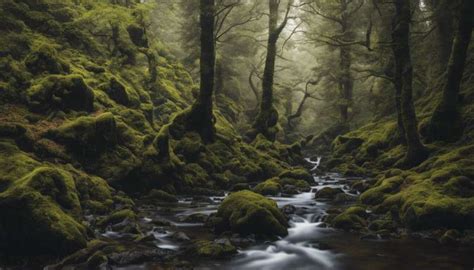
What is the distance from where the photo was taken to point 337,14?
29.6 m

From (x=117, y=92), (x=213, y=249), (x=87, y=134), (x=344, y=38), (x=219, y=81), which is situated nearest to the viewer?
(x=213, y=249)

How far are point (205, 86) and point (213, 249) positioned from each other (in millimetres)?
10963

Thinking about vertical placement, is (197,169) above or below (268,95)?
below

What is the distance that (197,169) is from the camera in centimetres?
1596

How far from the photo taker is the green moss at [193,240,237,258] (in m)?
7.77

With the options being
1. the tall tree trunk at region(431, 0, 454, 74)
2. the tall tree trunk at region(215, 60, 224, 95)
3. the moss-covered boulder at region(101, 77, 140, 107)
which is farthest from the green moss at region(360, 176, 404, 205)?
the tall tree trunk at region(215, 60, 224, 95)

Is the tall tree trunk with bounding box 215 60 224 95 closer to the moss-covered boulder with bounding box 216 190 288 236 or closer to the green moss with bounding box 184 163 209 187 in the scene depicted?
the green moss with bounding box 184 163 209 187

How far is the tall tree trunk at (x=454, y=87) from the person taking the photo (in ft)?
46.1

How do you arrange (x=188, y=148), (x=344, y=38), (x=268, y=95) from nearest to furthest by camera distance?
(x=188, y=148) → (x=268, y=95) → (x=344, y=38)

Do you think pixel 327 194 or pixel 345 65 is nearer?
pixel 327 194

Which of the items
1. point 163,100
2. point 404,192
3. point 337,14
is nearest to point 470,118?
point 404,192

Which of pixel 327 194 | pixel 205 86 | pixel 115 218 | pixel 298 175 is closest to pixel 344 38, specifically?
pixel 205 86

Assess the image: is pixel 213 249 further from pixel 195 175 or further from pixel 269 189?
pixel 195 175

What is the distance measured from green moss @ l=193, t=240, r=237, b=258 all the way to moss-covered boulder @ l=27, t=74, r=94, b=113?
8155mm
